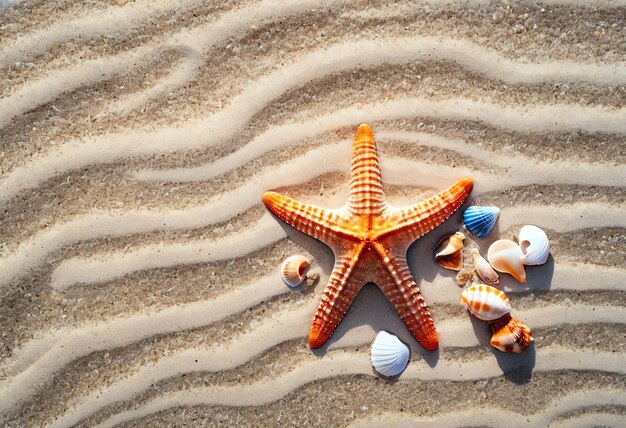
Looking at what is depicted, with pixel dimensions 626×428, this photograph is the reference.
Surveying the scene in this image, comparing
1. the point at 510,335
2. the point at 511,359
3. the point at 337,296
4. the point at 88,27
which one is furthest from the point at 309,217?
the point at 88,27

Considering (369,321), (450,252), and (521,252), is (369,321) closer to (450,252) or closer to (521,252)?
(450,252)

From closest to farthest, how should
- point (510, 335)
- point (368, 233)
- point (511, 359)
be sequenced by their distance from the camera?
point (368, 233)
point (510, 335)
point (511, 359)

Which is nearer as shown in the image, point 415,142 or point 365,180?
point 365,180

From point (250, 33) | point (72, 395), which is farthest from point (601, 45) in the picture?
point (72, 395)

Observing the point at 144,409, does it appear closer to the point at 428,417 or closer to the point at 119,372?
the point at 119,372

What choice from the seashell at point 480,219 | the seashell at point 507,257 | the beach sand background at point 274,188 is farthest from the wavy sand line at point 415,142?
the seashell at point 507,257

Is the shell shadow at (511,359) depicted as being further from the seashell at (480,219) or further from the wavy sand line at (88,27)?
the wavy sand line at (88,27)

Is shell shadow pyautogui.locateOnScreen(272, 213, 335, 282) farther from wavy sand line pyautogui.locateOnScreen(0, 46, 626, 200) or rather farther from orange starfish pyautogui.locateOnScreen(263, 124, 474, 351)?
wavy sand line pyautogui.locateOnScreen(0, 46, 626, 200)
